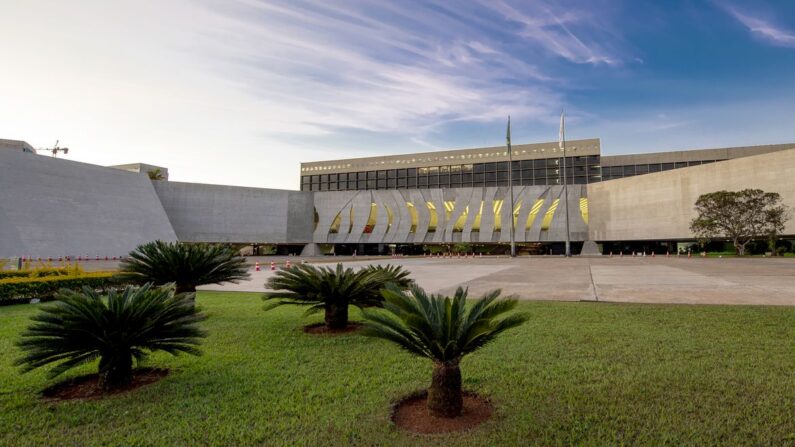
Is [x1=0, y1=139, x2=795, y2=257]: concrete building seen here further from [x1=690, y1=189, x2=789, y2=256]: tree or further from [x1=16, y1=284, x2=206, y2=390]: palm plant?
[x1=16, y1=284, x2=206, y2=390]: palm plant

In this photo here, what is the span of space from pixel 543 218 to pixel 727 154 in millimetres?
44187

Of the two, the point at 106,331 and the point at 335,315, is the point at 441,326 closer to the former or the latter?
the point at 106,331

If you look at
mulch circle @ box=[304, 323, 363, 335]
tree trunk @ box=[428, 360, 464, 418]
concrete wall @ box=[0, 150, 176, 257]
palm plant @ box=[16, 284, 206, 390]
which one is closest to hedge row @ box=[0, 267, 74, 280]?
mulch circle @ box=[304, 323, 363, 335]

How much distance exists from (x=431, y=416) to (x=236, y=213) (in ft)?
203

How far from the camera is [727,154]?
7438cm

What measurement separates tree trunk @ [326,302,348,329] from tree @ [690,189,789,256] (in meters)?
45.9

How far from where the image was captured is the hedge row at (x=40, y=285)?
11.9 meters

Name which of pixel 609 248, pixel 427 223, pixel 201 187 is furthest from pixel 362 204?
pixel 609 248

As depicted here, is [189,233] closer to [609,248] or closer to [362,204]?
[362,204]

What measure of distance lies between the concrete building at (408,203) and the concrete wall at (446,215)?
0.16m

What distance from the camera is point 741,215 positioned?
128ft

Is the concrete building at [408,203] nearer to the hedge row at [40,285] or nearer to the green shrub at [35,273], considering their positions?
the green shrub at [35,273]

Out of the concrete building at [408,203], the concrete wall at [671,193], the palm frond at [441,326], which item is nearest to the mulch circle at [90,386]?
the palm frond at [441,326]

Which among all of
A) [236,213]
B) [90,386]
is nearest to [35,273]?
[90,386]
